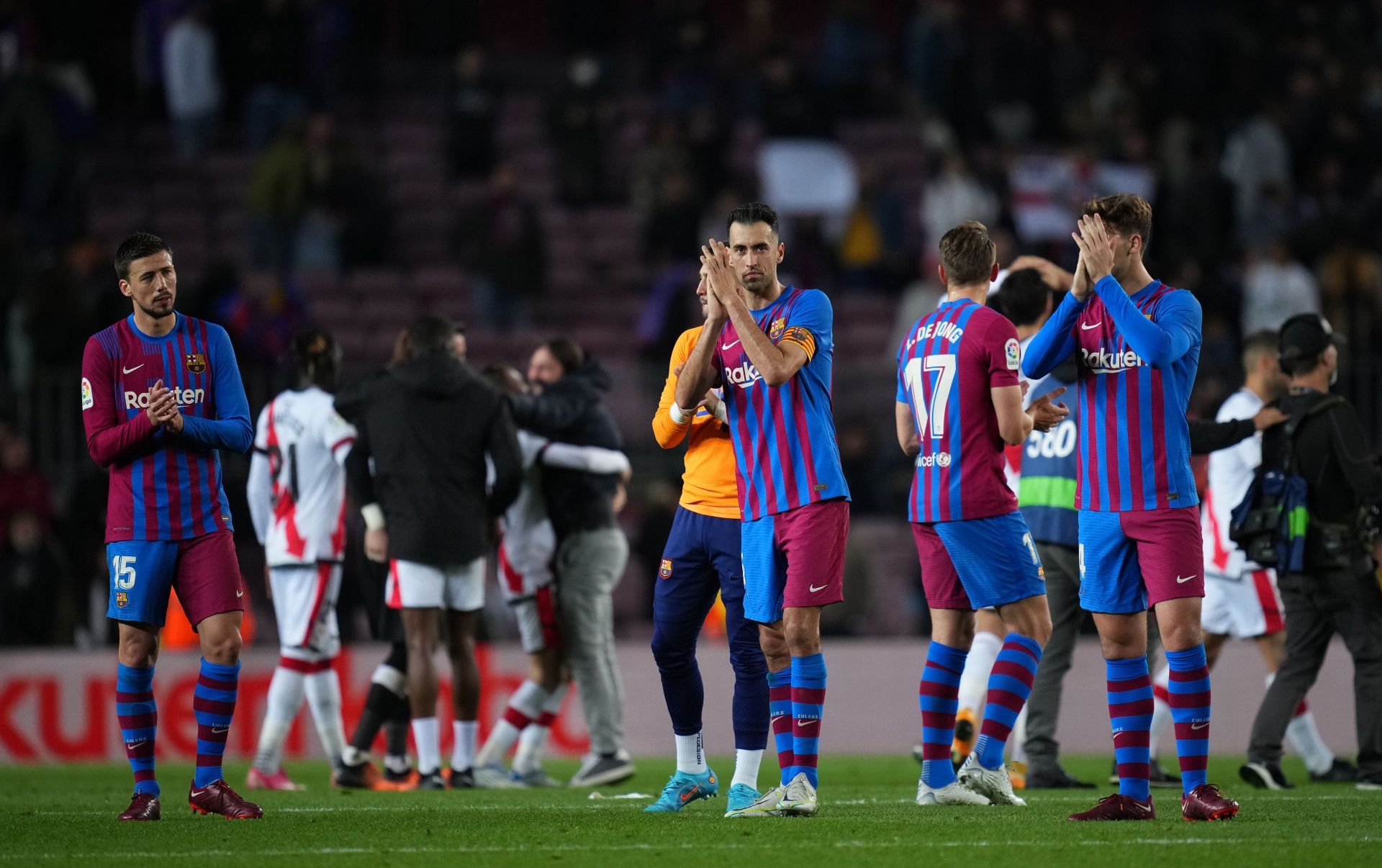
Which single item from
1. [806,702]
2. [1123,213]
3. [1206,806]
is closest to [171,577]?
[806,702]

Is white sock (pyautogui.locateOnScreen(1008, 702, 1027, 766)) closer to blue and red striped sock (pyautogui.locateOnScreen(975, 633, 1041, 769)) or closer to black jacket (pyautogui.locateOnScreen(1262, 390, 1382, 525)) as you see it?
blue and red striped sock (pyautogui.locateOnScreen(975, 633, 1041, 769))

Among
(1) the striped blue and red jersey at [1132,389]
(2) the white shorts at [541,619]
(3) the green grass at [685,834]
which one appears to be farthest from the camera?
(2) the white shorts at [541,619]

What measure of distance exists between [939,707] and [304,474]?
4478 millimetres

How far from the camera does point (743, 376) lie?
24.1ft

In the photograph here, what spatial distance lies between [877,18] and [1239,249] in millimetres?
6962

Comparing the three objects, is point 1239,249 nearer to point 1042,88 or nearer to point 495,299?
point 1042,88

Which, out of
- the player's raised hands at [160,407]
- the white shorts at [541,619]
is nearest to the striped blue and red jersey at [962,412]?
the player's raised hands at [160,407]

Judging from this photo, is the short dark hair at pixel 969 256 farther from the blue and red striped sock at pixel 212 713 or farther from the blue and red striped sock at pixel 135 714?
the blue and red striped sock at pixel 135 714

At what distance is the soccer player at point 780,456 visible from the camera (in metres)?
7.13

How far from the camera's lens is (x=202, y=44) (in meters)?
19.3

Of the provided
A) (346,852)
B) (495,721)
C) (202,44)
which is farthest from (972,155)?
(346,852)

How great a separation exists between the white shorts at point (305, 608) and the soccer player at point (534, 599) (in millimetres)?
1085

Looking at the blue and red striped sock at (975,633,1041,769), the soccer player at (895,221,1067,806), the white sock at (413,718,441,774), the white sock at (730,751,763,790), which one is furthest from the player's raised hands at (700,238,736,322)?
the white sock at (413,718,441,774)

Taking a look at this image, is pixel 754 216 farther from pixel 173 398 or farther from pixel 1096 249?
pixel 173 398
